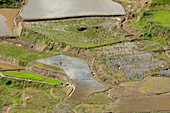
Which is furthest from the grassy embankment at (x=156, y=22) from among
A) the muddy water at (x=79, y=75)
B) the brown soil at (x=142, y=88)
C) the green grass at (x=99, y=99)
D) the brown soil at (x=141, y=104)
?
the green grass at (x=99, y=99)

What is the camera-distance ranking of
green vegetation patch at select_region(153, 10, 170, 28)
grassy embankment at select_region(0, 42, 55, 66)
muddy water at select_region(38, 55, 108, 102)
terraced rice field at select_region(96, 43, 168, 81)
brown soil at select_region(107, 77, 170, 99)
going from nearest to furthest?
green vegetation patch at select_region(153, 10, 170, 28), grassy embankment at select_region(0, 42, 55, 66), terraced rice field at select_region(96, 43, 168, 81), muddy water at select_region(38, 55, 108, 102), brown soil at select_region(107, 77, 170, 99)

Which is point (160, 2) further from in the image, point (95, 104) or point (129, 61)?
point (95, 104)

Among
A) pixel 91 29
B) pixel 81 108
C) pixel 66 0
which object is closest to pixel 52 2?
pixel 66 0

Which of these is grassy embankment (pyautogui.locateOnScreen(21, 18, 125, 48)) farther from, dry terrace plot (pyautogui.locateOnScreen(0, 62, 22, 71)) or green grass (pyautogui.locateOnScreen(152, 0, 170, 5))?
green grass (pyautogui.locateOnScreen(152, 0, 170, 5))

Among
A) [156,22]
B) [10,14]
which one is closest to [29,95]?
[10,14]

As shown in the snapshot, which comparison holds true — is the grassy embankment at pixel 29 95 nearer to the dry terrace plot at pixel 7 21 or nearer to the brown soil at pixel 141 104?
Answer: the dry terrace plot at pixel 7 21

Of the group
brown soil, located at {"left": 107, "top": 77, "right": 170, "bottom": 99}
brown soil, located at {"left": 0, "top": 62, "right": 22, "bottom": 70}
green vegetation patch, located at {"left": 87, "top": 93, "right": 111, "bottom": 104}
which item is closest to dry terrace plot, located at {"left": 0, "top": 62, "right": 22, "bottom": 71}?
brown soil, located at {"left": 0, "top": 62, "right": 22, "bottom": 70}
